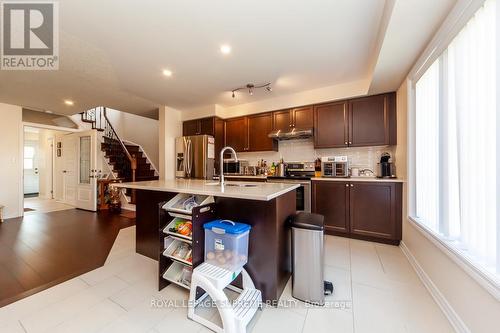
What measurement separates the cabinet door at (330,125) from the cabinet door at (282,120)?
0.50 m

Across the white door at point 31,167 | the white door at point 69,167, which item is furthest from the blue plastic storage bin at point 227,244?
the white door at point 31,167

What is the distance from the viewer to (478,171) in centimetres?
121

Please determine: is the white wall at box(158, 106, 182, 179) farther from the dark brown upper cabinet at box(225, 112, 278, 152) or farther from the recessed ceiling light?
the recessed ceiling light

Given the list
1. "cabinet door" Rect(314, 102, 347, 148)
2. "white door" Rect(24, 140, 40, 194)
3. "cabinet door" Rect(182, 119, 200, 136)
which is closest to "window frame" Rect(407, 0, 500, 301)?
"cabinet door" Rect(314, 102, 347, 148)

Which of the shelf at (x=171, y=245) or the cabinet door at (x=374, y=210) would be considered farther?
the cabinet door at (x=374, y=210)

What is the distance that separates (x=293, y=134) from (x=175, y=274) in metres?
2.83

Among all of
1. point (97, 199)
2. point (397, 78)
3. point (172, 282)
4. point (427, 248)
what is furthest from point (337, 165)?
point (97, 199)

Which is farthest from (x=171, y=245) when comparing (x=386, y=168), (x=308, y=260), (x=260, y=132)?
(x=386, y=168)

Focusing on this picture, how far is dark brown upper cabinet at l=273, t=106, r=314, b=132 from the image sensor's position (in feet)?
11.8

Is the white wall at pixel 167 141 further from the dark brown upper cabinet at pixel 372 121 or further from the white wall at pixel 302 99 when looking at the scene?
the dark brown upper cabinet at pixel 372 121

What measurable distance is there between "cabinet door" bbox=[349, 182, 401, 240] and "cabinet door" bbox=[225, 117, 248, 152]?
2.29 meters

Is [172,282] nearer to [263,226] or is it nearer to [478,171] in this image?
[263,226]

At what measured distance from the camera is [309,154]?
12.5 feet

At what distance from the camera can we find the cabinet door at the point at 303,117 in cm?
358
